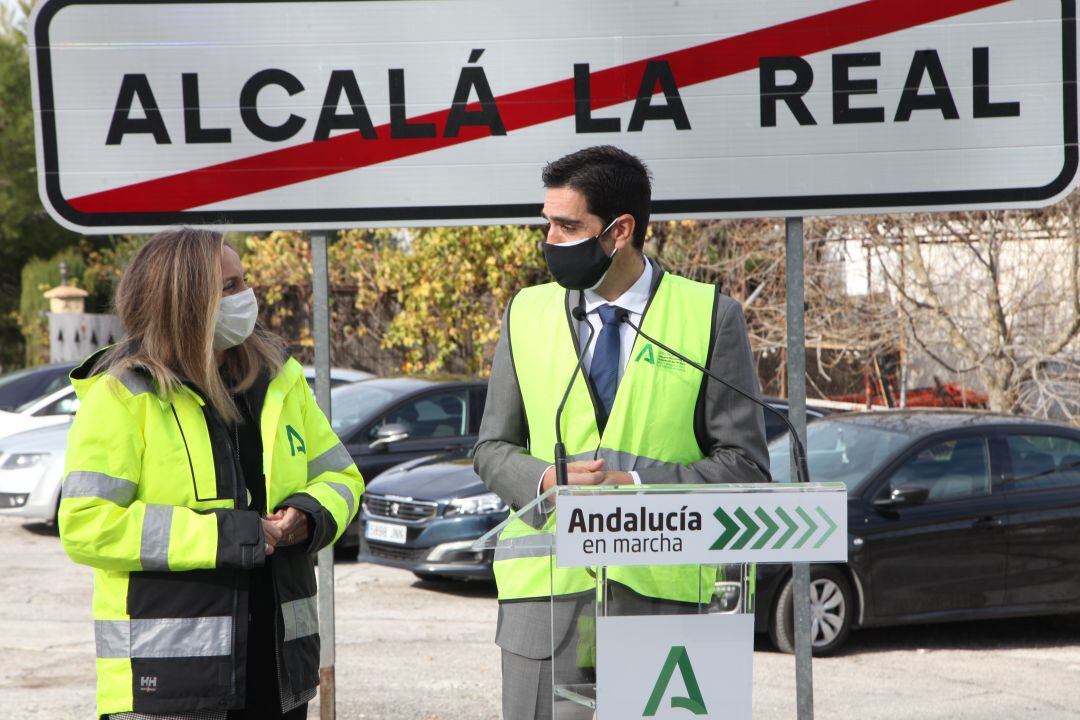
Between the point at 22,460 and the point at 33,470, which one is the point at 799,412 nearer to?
the point at 33,470

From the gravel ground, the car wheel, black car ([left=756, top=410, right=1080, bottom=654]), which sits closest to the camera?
the gravel ground

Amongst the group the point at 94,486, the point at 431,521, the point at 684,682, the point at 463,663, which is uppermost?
the point at 94,486

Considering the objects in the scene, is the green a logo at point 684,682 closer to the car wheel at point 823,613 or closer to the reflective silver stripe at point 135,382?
the reflective silver stripe at point 135,382

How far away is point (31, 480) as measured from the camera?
11.7 metres

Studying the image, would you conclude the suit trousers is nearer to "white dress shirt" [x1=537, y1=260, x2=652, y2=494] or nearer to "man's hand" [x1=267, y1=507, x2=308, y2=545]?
"man's hand" [x1=267, y1=507, x2=308, y2=545]

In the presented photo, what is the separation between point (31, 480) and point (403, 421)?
11.5ft

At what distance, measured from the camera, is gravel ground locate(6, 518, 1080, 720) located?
6520 mm

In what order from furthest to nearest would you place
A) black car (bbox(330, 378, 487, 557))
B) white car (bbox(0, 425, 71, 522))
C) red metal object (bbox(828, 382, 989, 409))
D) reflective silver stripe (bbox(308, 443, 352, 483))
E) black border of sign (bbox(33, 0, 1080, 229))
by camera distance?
red metal object (bbox(828, 382, 989, 409)) → white car (bbox(0, 425, 71, 522)) → black car (bbox(330, 378, 487, 557)) → black border of sign (bbox(33, 0, 1080, 229)) → reflective silver stripe (bbox(308, 443, 352, 483))

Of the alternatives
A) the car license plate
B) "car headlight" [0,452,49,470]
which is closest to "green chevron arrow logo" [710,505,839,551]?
the car license plate

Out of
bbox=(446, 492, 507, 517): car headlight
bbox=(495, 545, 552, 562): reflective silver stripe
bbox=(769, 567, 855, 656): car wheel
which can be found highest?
bbox=(495, 545, 552, 562): reflective silver stripe

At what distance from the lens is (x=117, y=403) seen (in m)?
2.91

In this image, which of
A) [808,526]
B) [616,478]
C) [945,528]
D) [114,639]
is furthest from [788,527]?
[945,528]

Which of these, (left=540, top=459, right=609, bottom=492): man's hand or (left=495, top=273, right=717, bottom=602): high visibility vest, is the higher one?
(left=495, top=273, right=717, bottom=602): high visibility vest

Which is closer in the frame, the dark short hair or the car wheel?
the dark short hair
